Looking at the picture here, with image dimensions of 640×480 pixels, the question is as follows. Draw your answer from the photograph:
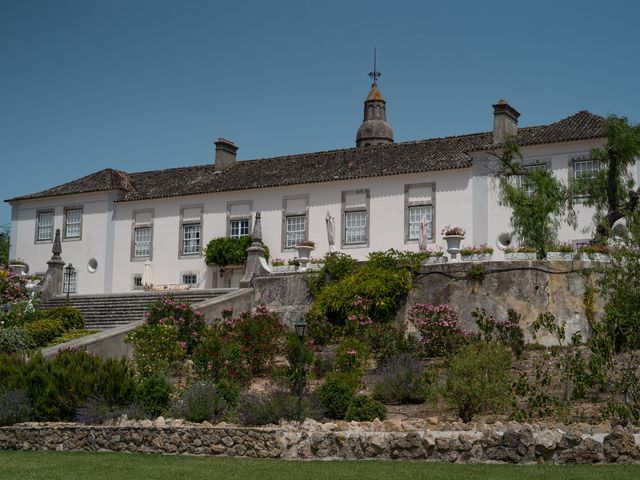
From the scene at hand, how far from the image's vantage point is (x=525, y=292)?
834 inches

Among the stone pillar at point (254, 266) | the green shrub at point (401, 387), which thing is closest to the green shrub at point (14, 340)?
the stone pillar at point (254, 266)

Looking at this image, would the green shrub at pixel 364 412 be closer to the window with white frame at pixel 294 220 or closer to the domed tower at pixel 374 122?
the window with white frame at pixel 294 220

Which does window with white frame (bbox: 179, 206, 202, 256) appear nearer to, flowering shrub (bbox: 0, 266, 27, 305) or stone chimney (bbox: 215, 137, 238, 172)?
stone chimney (bbox: 215, 137, 238, 172)

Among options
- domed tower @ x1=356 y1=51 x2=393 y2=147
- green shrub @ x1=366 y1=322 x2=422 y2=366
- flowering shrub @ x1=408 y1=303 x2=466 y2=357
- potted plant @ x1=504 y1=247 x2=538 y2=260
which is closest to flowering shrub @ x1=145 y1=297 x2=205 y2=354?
green shrub @ x1=366 y1=322 x2=422 y2=366

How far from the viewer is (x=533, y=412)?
14266 millimetres

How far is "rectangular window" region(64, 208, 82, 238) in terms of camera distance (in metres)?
36.3

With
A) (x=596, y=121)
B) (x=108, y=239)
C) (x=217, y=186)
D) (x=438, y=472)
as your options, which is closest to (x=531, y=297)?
(x=596, y=121)

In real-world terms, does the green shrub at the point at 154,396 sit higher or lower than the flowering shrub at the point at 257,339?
lower

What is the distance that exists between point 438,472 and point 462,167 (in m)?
19.3

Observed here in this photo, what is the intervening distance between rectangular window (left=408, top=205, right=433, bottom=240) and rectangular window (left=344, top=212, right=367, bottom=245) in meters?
1.69

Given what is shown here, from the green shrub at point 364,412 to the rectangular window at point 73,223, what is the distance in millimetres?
24483

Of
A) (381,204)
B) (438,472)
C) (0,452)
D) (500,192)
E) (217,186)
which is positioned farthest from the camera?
(217,186)

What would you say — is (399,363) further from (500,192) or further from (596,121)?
(596,121)

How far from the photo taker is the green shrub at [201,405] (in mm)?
14203
